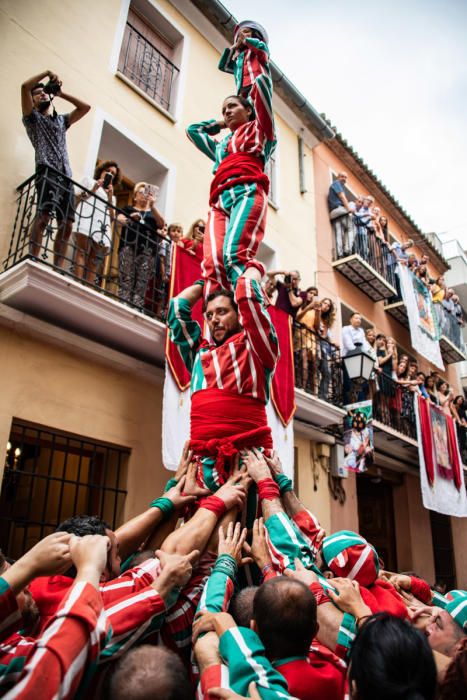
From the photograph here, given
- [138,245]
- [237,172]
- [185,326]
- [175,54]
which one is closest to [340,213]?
[175,54]

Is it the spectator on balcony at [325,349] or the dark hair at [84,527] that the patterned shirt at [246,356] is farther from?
the spectator on balcony at [325,349]

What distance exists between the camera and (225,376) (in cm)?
283

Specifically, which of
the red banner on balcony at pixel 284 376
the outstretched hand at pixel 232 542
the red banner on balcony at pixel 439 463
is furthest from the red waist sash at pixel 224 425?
the red banner on balcony at pixel 439 463

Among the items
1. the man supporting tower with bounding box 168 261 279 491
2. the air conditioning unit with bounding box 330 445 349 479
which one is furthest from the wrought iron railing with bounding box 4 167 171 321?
the air conditioning unit with bounding box 330 445 349 479

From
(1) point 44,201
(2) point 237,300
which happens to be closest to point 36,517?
(1) point 44,201


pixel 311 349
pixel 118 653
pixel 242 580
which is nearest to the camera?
pixel 118 653

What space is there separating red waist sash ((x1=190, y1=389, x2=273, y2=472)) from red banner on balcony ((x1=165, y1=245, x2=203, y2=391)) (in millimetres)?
2869

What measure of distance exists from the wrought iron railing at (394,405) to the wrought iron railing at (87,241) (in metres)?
5.66

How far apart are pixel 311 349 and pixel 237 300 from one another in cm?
630

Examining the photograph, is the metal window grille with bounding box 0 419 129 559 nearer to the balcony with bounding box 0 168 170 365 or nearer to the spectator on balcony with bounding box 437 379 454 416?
the balcony with bounding box 0 168 170 365

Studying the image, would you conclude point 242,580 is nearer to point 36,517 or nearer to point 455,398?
point 36,517

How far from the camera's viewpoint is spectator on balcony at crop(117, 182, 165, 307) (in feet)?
20.7

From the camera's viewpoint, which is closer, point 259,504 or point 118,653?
point 118,653

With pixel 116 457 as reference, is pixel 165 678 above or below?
below
